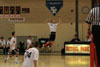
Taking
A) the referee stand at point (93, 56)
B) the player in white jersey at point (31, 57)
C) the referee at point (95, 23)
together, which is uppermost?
the referee at point (95, 23)

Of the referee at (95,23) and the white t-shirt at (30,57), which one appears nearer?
the referee at (95,23)

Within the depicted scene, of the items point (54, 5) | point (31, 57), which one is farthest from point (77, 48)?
point (31, 57)

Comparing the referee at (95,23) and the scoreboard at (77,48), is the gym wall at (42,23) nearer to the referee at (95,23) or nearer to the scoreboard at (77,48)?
the scoreboard at (77,48)


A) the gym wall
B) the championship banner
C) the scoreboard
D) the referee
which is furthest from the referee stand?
the gym wall

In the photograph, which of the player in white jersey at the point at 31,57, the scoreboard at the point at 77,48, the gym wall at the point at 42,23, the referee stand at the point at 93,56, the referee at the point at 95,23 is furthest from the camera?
the gym wall at the point at 42,23

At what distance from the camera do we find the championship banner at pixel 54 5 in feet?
98.4

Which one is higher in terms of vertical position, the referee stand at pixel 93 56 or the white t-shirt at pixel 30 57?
the referee stand at pixel 93 56

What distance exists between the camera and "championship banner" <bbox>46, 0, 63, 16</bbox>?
30000 millimetres

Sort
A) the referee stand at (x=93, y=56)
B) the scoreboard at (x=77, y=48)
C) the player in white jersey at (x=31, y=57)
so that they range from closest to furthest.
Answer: the referee stand at (x=93, y=56) < the player in white jersey at (x=31, y=57) < the scoreboard at (x=77, y=48)

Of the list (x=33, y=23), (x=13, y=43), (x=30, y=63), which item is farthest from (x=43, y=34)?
(x=30, y=63)

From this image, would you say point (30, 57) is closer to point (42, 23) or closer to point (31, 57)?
point (31, 57)

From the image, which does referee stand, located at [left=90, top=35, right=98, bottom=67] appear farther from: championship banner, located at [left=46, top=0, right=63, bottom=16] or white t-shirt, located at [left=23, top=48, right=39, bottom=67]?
championship banner, located at [left=46, top=0, right=63, bottom=16]

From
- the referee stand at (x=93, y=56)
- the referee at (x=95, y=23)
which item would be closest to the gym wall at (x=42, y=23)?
the referee at (x=95, y=23)

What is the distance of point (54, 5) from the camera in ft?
98.4
